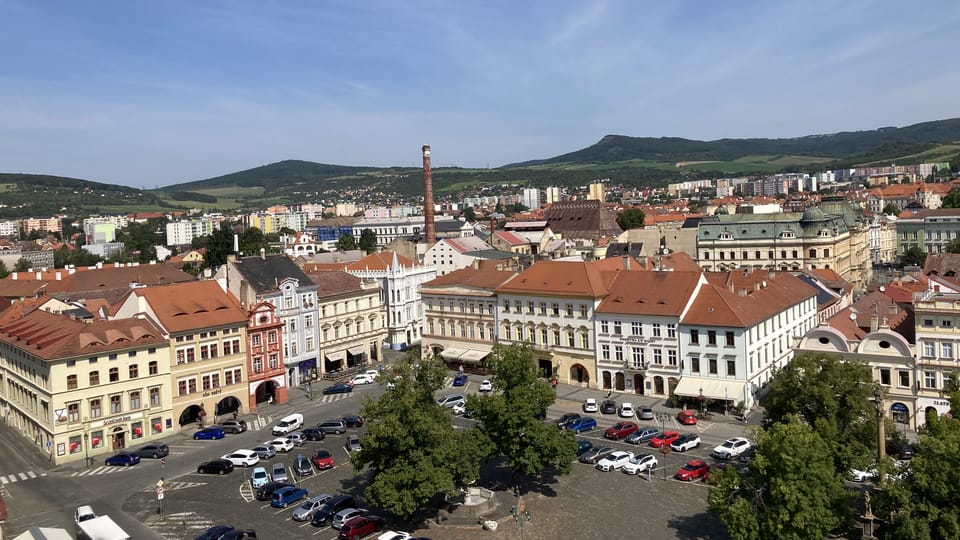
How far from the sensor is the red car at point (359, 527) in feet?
122

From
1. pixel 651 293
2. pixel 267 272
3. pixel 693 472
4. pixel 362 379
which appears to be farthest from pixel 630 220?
pixel 693 472

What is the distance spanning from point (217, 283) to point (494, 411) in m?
35.1

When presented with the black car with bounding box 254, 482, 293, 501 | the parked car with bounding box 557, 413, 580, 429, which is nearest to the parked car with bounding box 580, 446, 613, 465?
the parked car with bounding box 557, 413, 580, 429

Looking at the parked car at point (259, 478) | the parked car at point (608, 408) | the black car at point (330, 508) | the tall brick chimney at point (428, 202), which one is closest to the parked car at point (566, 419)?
the parked car at point (608, 408)

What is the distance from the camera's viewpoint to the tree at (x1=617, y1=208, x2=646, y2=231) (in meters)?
176

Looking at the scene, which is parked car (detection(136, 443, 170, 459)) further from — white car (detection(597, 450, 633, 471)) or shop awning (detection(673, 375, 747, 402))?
shop awning (detection(673, 375, 747, 402))

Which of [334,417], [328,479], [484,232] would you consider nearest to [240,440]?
[334,417]

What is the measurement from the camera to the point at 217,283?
66375 millimetres

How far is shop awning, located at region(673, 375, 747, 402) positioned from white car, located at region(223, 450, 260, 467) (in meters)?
30.6

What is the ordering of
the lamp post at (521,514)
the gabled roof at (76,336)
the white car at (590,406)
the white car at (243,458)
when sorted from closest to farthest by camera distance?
the lamp post at (521,514) → the white car at (243,458) → the gabled roof at (76,336) → the white car at (590,406)

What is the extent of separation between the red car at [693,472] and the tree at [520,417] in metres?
7.04

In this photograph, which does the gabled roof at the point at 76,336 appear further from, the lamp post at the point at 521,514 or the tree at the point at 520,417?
the lamp post at the point at 521,514

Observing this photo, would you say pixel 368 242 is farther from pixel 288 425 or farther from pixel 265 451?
pixel 265 451

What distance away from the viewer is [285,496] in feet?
139
